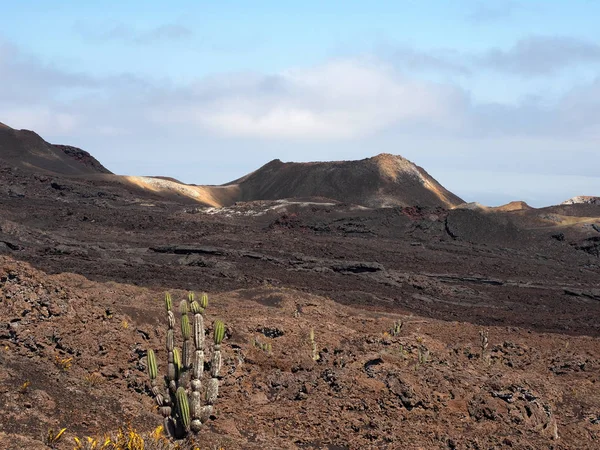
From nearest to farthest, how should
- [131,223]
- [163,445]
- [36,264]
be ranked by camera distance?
1. [163,445]
2. [36,264]
3. [131,223]

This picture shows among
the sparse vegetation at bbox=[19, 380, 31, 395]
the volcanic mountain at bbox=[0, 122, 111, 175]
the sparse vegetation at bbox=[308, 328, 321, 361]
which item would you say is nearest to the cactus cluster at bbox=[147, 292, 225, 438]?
the sparse vegetation at bbox=[19, 380, 31, 395]

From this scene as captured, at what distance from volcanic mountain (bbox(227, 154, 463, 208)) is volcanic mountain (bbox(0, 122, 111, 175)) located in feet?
59.7

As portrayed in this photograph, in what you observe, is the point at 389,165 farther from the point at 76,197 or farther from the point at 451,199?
the point at 76,197

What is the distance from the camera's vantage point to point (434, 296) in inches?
1417

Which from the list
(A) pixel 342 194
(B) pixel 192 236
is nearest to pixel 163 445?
(B) pixel 192 236

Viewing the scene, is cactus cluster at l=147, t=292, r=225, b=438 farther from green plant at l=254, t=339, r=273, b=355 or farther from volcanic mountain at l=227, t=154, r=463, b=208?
volcanic mountain at l=227, t=154, r=463, b=208

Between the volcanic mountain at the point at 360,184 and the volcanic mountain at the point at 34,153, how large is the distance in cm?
1821

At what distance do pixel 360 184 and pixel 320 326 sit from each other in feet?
207

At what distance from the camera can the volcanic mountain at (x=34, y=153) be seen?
7975 cm

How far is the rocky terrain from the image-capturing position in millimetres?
13633

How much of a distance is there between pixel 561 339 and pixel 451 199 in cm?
6305

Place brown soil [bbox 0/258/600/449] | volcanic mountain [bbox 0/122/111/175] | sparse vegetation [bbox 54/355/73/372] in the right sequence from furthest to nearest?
volcanic mountain [bbox 0/122/111/175] → sparse vegetation [bbox 54/355/73/372] → brown soil [bbox 0/258/600/449]

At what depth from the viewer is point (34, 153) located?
8375 cm

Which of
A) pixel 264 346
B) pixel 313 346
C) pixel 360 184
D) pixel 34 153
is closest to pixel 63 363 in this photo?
pixel 264 346
